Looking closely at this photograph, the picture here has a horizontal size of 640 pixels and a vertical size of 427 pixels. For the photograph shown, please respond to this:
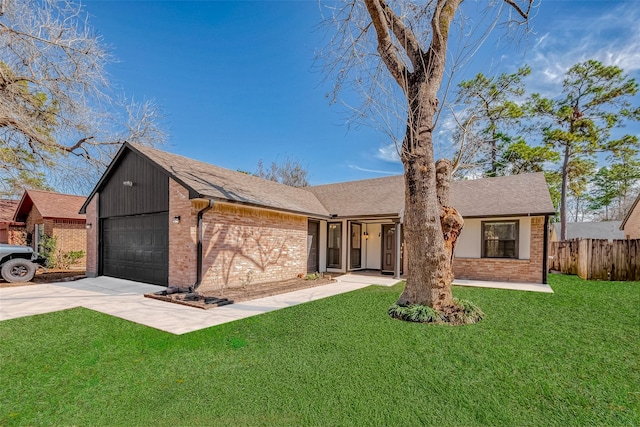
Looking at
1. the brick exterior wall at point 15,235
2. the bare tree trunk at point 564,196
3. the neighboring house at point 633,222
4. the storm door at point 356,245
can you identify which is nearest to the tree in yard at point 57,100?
the brick exterior wall at point 15,235

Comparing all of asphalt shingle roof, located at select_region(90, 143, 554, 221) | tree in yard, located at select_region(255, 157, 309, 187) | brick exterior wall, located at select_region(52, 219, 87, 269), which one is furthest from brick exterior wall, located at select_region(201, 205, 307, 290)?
tree in yard, located at select_region(255, 157, 309, 187)

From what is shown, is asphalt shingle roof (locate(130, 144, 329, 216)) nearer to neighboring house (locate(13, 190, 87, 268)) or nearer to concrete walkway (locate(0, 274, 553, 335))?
concrete walkway (locate(0, 274, 553, 335))

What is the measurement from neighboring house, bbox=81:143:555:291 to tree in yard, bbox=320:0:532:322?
463cm

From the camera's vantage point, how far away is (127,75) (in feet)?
34.1

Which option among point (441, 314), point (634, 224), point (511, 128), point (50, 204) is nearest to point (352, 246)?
point (441, 314)

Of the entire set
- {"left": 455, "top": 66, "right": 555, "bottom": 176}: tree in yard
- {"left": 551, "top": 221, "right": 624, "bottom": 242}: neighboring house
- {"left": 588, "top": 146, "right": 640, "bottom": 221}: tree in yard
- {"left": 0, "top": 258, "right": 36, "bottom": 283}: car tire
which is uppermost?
{"left": 455, "top": 66, "right": 555, "bottom": 176}: tree in yard

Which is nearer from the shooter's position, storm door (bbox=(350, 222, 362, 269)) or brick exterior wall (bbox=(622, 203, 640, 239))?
storm door (bbox=(350, 222, 362, 269))

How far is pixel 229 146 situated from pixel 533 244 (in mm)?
17375

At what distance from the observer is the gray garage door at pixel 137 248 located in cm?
866

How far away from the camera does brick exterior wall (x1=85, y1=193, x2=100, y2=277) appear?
10711 mm

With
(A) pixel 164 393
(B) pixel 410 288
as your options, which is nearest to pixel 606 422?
(B) pixel 410 288

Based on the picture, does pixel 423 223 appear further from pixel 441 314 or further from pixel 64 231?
pixel 64 231

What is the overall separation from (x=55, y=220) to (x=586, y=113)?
30.4 m

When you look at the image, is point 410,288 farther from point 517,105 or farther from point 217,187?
point 517,105
